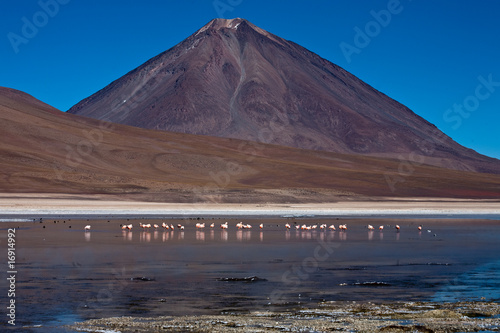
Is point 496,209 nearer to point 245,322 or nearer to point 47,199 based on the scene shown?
point 47,199

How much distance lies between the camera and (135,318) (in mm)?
11742

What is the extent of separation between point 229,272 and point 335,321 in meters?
6.29

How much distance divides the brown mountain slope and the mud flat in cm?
4870

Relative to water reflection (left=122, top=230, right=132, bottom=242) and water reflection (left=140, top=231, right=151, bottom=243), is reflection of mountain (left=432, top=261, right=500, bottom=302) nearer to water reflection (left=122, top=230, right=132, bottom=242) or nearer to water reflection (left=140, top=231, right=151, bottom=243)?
water reflection (left=140, top=231, right=151, bottom=243)

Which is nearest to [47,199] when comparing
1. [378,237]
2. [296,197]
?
[296,197]

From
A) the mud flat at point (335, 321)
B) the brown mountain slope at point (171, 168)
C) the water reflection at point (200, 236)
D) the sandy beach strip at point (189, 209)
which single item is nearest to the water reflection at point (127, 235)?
the water reflection at point (200, 236)

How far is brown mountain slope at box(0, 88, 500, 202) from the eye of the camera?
69.6 metres

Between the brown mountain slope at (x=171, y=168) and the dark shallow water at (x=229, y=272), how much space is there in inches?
1383

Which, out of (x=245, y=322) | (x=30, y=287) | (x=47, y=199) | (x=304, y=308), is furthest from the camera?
(x=47, y=199)

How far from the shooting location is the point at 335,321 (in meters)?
11.5

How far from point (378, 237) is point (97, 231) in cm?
1228

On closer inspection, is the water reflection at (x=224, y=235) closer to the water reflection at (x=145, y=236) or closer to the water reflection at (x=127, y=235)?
the water reflection at (x=145, y=236)

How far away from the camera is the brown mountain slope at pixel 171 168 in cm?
6956

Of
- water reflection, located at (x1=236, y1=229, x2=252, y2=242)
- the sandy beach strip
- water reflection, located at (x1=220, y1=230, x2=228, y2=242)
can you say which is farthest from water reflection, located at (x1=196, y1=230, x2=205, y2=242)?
the sandy beach strip
